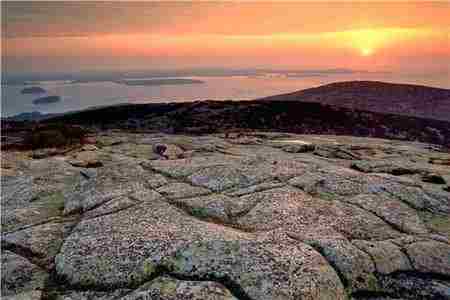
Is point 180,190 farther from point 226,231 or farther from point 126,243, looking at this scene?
point 126,243

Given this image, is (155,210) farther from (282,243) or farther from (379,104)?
→ (379,104)

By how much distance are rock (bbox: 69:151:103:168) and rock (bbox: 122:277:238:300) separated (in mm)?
14150

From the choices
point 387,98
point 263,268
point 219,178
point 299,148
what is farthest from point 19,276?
point 387,98

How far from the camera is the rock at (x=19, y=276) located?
38.5 feet

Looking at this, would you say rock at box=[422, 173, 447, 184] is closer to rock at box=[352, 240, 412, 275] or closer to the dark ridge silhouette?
rock at box=[352, 240, 412, 275]

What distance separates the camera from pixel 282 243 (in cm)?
1262

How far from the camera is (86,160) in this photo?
2500cm

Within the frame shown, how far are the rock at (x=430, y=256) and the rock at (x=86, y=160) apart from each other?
654 inches

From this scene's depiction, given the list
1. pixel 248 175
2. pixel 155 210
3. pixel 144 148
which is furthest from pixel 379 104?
pixel 155 210

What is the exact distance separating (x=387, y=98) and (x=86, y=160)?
63.8m

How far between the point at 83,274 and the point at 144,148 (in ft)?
58.6

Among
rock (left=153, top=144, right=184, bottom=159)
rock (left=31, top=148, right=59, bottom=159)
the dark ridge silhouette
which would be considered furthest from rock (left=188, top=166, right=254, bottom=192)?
the dark ridge silhouette

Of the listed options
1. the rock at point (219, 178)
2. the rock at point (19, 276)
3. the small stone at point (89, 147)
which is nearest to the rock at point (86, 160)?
the small stone at point (89, 147)

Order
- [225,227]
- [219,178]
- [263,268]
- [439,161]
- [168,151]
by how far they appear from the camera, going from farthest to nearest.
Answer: [168,151] → [439,161] → [219,178] → [225,227] → [263,268]
